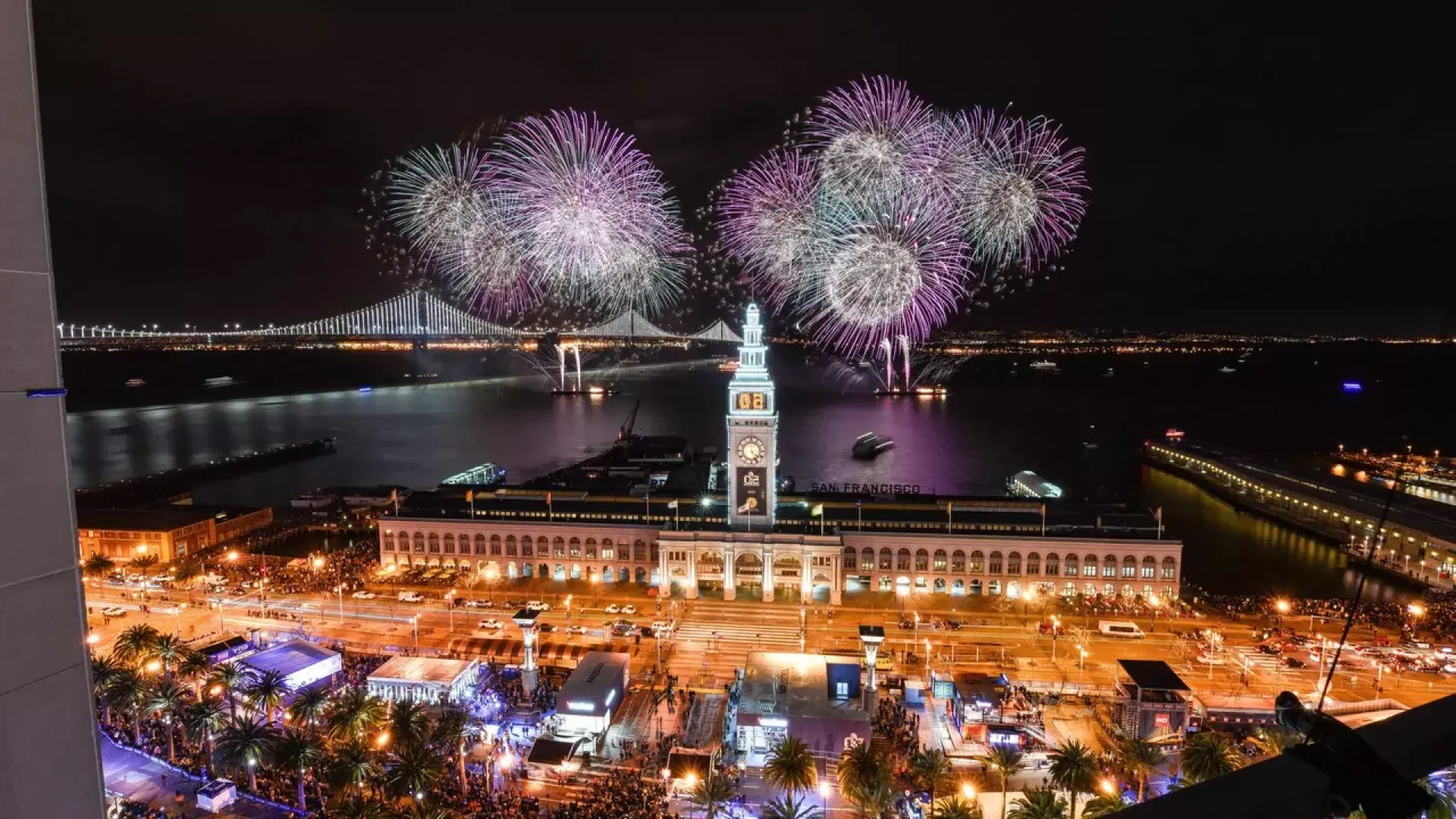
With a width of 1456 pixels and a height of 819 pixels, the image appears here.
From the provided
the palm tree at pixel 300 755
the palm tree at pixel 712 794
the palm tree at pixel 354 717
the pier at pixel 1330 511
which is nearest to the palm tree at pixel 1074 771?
the palm tree at pixel 712 794

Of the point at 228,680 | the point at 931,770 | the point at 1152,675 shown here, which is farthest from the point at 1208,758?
the point at 228,680

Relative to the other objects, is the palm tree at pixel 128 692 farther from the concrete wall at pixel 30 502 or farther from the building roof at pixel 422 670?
the concrete wall at pixel 30 502

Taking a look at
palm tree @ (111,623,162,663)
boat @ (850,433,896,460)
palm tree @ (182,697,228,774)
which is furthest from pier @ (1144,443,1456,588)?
palm tree @ (111,623,162,663)

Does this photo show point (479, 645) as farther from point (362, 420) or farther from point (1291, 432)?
point (1291, 432)

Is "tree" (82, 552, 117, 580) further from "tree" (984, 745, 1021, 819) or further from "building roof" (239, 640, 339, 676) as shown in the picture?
"tree" (984, 745, 1021, 819)

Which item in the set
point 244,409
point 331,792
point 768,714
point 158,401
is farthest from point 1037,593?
point 158,401
